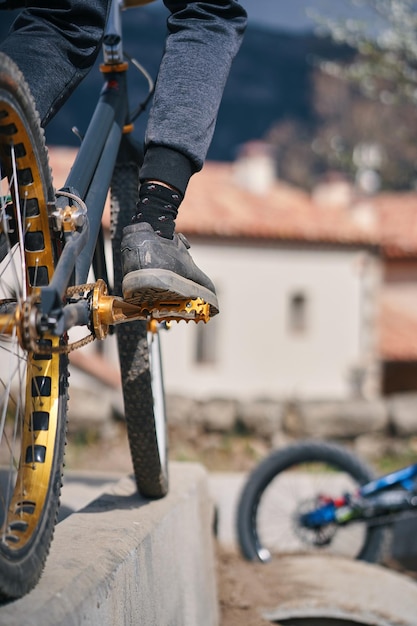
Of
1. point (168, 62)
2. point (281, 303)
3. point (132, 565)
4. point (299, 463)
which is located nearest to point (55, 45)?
point (168, 62)

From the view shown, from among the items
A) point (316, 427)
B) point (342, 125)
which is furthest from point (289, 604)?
point (342, 125)

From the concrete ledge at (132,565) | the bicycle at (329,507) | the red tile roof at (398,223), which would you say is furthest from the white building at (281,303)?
the concrete ledge at (132,565)

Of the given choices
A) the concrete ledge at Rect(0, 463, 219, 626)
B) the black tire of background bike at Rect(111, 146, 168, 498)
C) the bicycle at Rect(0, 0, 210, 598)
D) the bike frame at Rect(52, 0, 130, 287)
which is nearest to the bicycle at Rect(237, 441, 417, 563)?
the concrete ledge at Rect(0, 463, 219, 626)

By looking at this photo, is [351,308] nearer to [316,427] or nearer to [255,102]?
[316,427]

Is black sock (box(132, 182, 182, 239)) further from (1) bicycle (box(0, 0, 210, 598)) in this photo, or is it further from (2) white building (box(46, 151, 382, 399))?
(2) white building (box(46, 151, 382, 399))

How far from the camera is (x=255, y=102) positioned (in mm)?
96750

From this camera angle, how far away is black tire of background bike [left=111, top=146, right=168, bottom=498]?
92.6 inches

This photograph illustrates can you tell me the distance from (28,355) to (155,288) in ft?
0.81

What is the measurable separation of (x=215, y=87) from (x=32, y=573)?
955mm

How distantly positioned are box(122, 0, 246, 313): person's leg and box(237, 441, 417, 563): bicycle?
2.17m

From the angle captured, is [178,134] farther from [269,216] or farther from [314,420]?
[269,216]

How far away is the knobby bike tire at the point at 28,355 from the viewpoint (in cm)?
154

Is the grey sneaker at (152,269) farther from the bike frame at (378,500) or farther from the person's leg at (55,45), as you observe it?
the bike frame at (378,500)

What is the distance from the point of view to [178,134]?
5.98 ft
